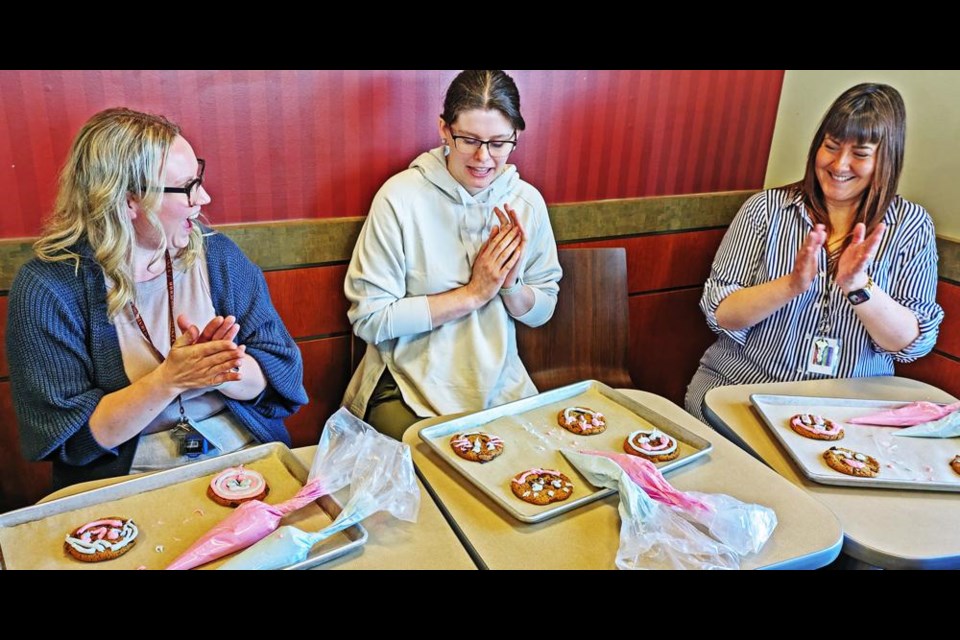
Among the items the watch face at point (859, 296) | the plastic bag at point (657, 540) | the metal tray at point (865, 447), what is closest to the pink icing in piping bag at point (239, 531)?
the plastic bag at point (657, 540)

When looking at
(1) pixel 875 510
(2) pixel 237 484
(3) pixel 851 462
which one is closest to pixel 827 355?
(3) pixel 851 462

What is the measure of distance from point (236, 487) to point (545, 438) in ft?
2.15

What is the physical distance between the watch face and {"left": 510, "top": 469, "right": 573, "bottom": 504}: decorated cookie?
1.05 meters

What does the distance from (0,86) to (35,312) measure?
2.15 feet

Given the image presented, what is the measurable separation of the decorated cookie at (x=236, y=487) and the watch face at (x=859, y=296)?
1.58m

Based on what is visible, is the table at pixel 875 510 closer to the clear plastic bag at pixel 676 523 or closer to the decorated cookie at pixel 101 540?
the clear plastic bag at pixel 676 523

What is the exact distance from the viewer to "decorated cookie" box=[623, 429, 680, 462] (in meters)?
1.46

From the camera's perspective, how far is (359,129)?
211 centimetres

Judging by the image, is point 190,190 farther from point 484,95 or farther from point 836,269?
point 836,269

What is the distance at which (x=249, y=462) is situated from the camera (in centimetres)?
139

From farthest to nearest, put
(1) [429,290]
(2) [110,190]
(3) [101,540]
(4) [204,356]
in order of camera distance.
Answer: (1) [429,290], (2) [110,190], (4) [204,356], (3) [101,540]

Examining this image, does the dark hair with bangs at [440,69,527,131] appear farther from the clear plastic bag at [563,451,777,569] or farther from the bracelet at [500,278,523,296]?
the clear plastic bag at [563,451,777,569]

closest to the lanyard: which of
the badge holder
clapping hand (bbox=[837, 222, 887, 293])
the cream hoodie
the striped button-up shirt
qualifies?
the badge holder

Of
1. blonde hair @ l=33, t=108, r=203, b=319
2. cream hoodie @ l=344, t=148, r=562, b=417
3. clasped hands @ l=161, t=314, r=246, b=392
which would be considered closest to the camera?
clasped hands @ l=161, t=314, r=246, b=392
